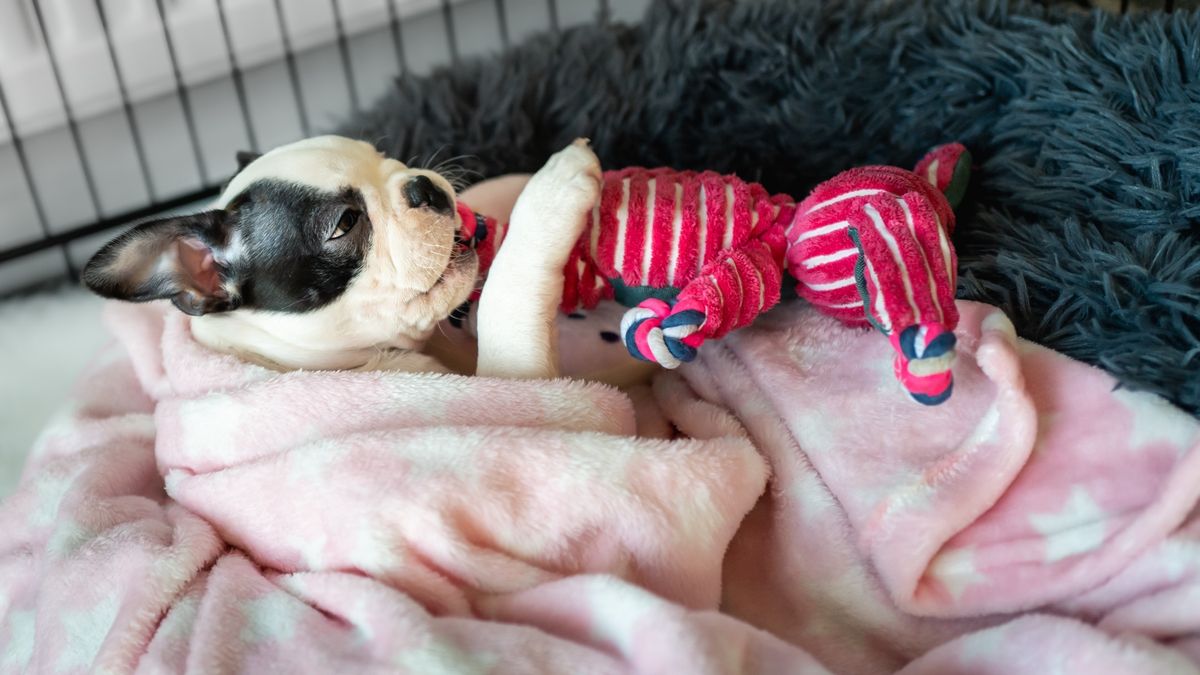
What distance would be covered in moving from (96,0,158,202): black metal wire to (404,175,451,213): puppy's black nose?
1040 millimetres

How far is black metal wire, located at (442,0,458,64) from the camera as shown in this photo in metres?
2.22

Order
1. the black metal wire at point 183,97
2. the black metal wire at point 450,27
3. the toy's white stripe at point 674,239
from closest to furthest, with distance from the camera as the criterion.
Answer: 1. the toy's white stripe at point 674,239
2. the black metal wire at point 183,97
3. the black metal wire at point 450,27

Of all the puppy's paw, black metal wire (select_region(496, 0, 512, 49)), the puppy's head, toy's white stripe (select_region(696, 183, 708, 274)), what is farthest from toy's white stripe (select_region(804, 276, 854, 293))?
black metal wire (select_region(496, 0, 512, 49))

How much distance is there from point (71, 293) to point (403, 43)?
2.76 feet

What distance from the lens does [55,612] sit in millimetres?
1138

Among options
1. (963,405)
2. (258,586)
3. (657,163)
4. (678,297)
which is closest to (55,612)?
(258,586)

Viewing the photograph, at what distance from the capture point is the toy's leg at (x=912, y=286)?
0.99 meters

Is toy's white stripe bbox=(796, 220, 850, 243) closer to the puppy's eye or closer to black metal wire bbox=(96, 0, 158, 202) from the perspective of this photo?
the puppy's eye

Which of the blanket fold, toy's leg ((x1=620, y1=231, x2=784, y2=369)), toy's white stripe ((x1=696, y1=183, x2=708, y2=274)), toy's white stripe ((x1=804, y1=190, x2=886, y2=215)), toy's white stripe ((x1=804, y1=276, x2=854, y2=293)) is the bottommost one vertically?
the blanket fold

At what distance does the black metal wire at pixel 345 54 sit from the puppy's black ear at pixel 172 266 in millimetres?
895

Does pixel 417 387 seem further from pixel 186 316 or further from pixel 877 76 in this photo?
pixel 877 76

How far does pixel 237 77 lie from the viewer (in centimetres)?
213

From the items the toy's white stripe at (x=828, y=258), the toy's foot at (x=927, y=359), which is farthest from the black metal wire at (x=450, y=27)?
the toy's foot at (x=927, y=359)

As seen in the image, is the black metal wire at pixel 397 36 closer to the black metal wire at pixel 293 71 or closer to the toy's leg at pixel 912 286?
the black metal wire at pixel 293 71
